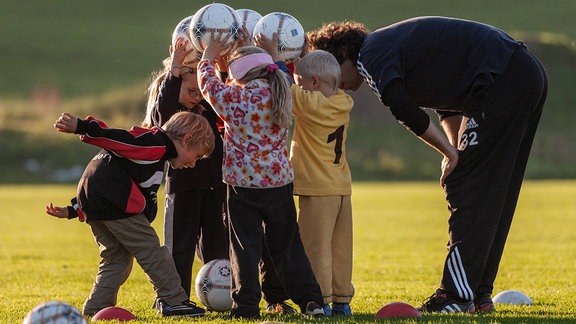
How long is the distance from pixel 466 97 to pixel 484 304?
4.71ft

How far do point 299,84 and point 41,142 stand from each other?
33717mm

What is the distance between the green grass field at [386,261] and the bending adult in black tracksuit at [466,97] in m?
0.48

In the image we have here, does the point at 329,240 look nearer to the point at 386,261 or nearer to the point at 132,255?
the point at 132,255

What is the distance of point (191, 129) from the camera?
638cm

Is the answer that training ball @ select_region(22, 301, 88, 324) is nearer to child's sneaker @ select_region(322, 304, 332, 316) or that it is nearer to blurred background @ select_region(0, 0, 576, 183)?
child's sneaker @ select_region(322, 304, 332, 316)

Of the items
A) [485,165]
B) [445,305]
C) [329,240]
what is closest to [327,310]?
[329,240]

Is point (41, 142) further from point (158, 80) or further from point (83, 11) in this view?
point (83, 11)

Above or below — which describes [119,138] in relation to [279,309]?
above

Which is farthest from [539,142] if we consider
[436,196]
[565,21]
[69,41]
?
[69,41]

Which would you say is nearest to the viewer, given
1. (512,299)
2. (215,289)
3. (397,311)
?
(397,311)

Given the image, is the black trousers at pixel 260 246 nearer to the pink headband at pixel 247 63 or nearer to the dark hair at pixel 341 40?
the pink headband at pixel 247 63

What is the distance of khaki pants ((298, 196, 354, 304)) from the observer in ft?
21.2

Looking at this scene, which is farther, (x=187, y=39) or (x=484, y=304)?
(x=484, y=304)

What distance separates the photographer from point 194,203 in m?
7.02
